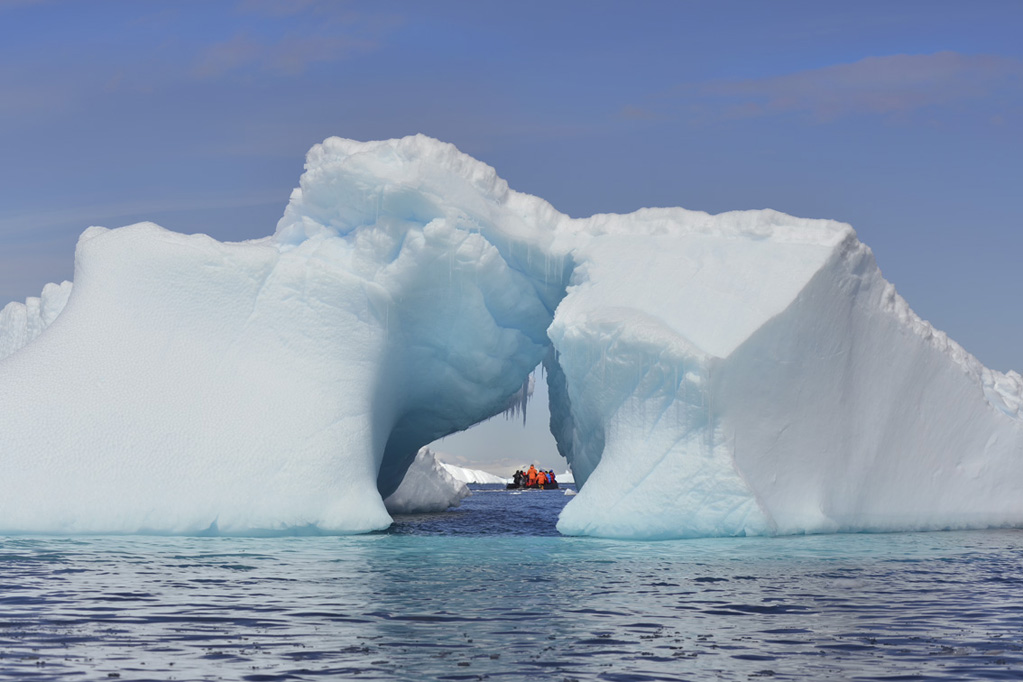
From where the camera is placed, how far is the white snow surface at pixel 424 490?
2700 cm

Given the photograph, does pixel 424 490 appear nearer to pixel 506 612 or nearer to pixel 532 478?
pixel 506 612

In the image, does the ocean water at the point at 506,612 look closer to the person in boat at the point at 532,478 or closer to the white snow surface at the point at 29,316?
the white snow surface at the point at 29,316

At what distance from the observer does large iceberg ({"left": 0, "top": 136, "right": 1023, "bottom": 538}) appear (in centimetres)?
1617

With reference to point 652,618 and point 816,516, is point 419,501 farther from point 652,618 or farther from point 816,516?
point 652,618

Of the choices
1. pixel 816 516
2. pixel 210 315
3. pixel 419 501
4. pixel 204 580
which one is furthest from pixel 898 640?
pixel 419 501

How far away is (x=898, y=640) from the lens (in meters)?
8.39

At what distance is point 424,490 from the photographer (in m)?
28.1

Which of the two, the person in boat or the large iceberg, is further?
the person in boat

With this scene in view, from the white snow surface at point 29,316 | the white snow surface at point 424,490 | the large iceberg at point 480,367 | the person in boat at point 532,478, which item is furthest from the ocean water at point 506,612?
the person in boat at point 532,478

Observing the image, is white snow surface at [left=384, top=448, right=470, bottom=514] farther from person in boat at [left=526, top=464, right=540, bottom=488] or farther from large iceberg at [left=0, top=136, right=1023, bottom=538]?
person in boat at [left=526, top=464, right=540, bottom=488]

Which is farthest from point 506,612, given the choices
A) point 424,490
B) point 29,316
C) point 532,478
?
point 532,478

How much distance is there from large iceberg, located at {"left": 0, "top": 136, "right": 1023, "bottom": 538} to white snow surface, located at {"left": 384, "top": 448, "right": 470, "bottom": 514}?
26.0 ft

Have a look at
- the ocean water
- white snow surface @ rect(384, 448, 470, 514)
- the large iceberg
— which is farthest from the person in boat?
the ocean water

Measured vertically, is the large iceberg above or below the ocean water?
above
